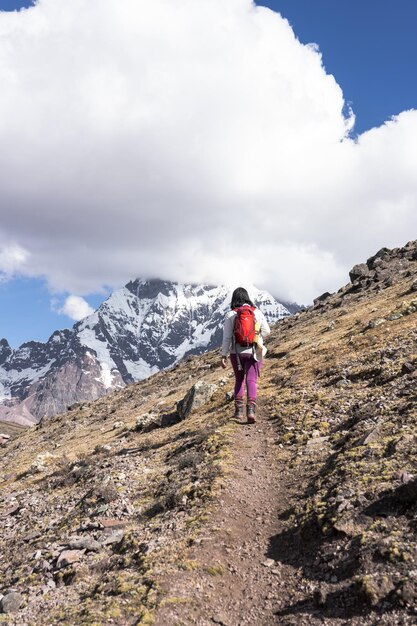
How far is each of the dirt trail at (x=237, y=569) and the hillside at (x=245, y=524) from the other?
22 mm

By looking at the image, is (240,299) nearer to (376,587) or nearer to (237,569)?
(237,569)

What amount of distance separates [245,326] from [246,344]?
534 millimetres

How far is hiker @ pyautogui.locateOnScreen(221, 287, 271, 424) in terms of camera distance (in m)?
13.2

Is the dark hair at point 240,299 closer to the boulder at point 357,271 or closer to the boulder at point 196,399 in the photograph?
the boulder at point 196,399

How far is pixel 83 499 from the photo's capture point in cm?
1029

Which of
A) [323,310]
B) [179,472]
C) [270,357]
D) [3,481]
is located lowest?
[3,481]

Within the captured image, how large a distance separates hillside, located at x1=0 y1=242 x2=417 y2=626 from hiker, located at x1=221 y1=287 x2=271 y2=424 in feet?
3.25

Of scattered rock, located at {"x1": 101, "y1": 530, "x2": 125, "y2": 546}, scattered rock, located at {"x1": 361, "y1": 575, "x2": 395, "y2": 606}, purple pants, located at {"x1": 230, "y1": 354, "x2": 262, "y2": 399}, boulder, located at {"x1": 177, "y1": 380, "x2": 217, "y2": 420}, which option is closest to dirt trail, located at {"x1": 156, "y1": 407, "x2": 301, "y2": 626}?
scattered rock, located at {"x1": 361, "y1": 575, "x2": 395, "y2": 606}

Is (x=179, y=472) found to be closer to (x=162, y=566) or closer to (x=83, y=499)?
(x=83, y=499)

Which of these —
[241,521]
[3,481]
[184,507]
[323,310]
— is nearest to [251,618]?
[241,521]

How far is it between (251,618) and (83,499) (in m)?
6.00

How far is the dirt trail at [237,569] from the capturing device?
5402 mm

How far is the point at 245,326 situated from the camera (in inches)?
521

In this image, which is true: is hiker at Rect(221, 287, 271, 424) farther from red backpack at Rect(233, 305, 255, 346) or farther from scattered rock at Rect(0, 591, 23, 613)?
scattered rock at Rect(0, 591, 23, 613)
